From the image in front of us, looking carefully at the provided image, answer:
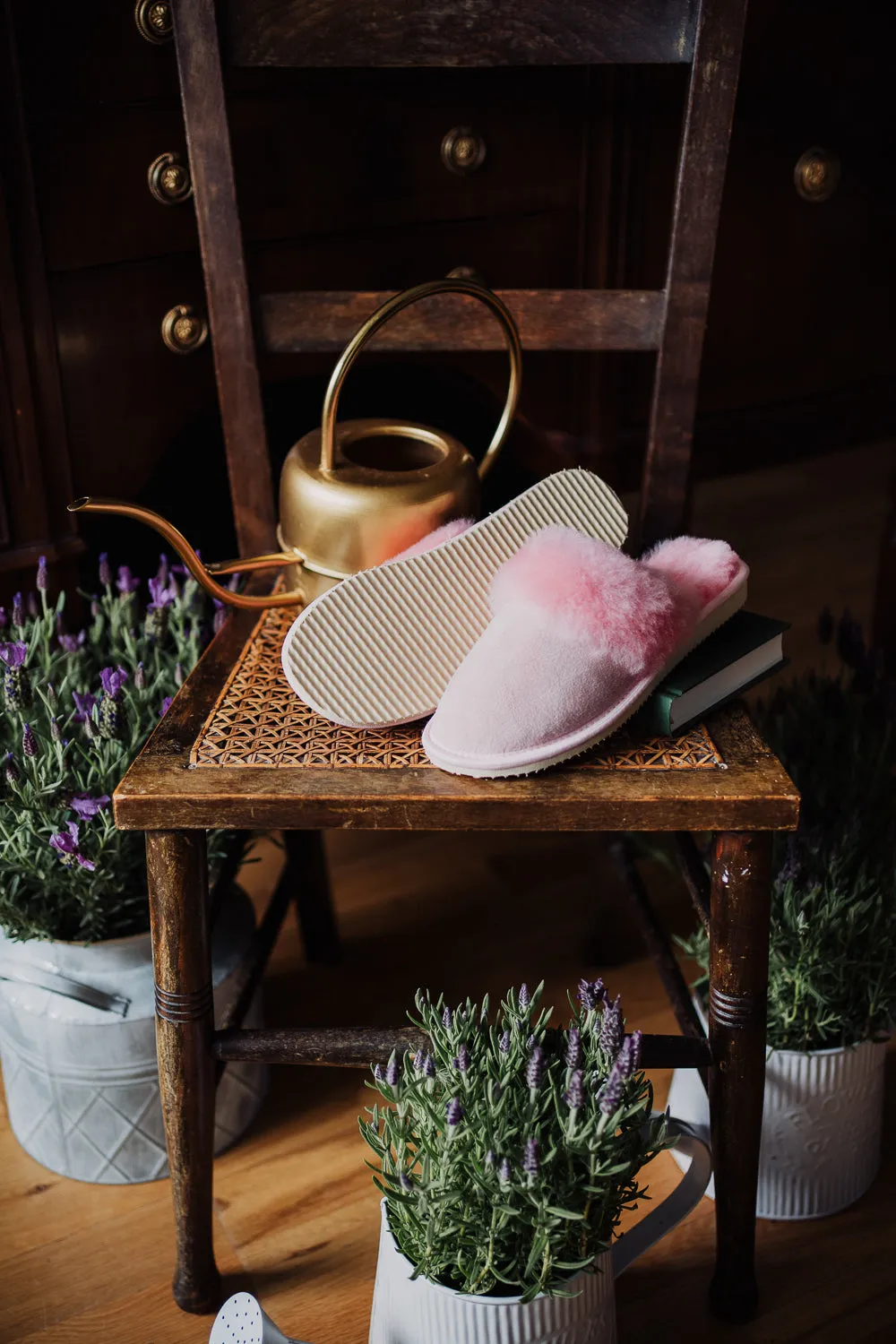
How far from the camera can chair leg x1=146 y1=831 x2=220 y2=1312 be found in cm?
84

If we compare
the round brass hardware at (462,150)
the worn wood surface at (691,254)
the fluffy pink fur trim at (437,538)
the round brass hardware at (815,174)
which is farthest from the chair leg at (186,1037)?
the round brass hardware at (815,174)

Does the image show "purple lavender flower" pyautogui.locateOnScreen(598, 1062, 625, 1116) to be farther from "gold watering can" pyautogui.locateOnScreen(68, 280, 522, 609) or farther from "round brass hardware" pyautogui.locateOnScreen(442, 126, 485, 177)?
"round brass hardware" pyautogui.locateOnScreen(442, 126, 485, 177)

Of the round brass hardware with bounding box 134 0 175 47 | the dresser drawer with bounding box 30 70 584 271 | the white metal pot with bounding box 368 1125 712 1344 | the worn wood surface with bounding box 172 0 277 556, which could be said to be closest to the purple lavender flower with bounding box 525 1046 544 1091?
the white metal pot with bounding box 368 1125 712 1344

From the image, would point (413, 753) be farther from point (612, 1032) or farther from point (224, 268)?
point (224, 268)

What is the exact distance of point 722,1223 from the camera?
3.05 ft

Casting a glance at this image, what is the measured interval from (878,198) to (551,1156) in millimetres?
1585

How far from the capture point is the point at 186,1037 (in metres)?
0.88

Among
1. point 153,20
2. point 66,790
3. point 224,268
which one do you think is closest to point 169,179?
point 153,20

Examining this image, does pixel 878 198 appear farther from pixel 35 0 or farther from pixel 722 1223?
pixel 722 1223

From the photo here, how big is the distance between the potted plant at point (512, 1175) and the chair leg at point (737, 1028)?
9cm

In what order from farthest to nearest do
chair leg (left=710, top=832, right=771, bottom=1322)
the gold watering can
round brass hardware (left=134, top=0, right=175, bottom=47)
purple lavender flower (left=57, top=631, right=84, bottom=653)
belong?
1. round brass hardware (left=134, top=0, right=175, bottom=47)
2. purple lavender flower (left=57, top=631, right=84, bottom=653)
3. the gold watering can
4. chair leg (left=710, top=832, right=771, bottom=1322)

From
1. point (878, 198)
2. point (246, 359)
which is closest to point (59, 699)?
point (246, 359)

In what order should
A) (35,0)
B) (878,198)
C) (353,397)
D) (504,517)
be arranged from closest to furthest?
(504,517)
(35,0)
(353,397)
(878,198)

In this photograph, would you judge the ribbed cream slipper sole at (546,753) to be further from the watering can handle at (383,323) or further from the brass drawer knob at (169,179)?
the brass drawer knob at (169,179)
